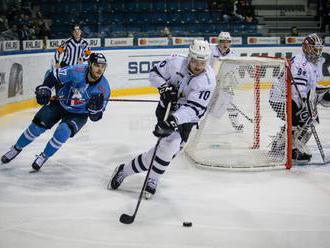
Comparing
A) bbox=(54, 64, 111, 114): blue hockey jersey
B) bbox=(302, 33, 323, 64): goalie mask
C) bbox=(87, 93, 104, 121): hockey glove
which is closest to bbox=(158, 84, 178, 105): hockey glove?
bbox=(87, 93, 104, 121): hockey glove

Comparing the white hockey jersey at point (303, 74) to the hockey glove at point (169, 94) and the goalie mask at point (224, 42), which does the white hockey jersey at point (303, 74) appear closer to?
the hockey glove at point (169, 94)

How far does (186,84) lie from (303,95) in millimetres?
1419

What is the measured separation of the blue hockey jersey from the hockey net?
1022mm

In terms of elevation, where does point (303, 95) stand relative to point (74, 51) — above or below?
below

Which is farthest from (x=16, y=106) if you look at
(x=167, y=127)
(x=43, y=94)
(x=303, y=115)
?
(x=167, y=127)

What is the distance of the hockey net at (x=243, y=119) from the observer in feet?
15.5

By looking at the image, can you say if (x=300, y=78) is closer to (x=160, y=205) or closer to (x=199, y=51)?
(x=199, y=51)

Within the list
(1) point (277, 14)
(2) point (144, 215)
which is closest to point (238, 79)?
(2) point (144, 215)

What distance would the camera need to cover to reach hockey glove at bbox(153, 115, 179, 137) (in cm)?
343

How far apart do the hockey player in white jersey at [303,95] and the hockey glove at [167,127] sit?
5.15 feet

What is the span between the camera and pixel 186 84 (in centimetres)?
368

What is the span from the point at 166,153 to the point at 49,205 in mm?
806

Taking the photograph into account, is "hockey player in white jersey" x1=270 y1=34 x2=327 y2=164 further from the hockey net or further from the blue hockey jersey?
the blue hockey jersey

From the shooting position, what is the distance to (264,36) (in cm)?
1070
